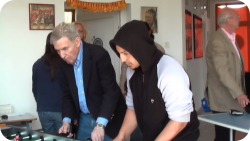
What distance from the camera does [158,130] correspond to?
1.63 metres

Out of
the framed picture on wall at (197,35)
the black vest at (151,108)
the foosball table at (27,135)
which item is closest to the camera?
the black vest at (151,108)

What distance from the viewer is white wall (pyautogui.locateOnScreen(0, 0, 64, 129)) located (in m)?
3.85

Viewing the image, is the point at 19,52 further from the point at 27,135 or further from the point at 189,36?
the point at 189,36

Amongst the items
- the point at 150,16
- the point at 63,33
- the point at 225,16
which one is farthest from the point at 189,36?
the point at 63,33

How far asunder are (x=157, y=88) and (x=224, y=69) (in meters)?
1.65

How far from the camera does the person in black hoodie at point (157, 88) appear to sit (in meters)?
1.49

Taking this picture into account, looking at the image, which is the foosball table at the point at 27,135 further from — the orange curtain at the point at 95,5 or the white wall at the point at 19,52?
the orange curtain at the point at 95,5

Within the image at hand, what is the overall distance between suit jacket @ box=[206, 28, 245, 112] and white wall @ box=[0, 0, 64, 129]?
2.13m

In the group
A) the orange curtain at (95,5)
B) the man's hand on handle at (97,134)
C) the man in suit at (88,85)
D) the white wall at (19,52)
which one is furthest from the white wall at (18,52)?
→ the man's hand on handle at (97,134)

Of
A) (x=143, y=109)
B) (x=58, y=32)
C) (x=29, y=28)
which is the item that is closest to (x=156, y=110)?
(x=143, y=109)

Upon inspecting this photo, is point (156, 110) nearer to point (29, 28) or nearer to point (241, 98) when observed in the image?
point (241, 98)

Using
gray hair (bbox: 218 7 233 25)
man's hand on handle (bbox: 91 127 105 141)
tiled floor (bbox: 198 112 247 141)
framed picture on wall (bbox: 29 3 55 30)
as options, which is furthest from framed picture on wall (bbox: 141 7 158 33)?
man's hand on handle (bbox: 91 127 105 141)

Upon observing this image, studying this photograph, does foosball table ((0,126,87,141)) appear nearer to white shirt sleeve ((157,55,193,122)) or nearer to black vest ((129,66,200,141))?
black vest ((129,66,200,141))

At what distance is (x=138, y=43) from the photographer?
1.49 metres
